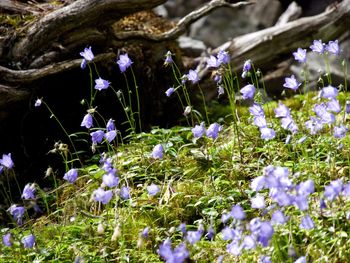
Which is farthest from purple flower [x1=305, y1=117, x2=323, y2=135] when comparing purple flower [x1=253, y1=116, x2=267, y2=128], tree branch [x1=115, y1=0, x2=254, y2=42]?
tree branch [x1=115, y1=0, x2=254, y2=42]

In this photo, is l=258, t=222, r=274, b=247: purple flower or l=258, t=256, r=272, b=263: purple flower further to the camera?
l=258, t=256, r=272, b=263: purple flower

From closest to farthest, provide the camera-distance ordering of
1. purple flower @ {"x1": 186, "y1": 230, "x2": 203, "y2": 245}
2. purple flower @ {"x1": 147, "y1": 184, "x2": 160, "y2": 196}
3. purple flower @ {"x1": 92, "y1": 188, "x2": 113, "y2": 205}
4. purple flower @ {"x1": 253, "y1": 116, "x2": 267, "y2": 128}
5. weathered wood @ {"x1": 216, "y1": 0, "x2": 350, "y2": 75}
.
A: purple flower @ {"x1": 186, "y1": 230, "x2": 203, "y2": 245}, purple flower @ {"x1": 92, "y1": 188, "x2": 113, "y2": 205}, purple flower @ {"x1": 147, "y1": 184, "x2": 160, "y2": 196}, purple flower @ {"x1": 253, "y1": 116, "x2": 267, "y2": 128}, weathered wood @ {"x1": 216, "y1": 0, "x2": 350, "y2": 75}

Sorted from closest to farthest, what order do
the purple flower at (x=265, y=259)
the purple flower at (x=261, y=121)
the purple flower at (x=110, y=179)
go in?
1. the purple flower at (x=265, y=259)
2. the purple flower at (x=110, y=179)
3. the purple flower at (x=261, y=121)

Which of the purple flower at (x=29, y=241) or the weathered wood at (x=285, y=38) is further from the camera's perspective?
the weathered wood at (x=285, y=38)

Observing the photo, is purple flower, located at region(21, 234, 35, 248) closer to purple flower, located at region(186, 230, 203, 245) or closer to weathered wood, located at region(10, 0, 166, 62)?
purple flower, located at region(186, 230, 203, 245)

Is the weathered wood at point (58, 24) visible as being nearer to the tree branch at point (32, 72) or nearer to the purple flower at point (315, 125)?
the tree branch at point (32, 72)

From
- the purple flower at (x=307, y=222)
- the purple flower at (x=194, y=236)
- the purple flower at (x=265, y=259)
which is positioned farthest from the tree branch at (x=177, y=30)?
the purple flower at (x=265, y=259)

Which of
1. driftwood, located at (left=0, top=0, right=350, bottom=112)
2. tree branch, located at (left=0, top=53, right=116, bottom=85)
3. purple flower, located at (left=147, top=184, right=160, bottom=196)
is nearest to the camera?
purple flower, located at (left=147, top=184, right=160, bottom=196)

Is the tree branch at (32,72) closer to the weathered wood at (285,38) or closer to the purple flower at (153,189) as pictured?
the purple flower at (153,189)

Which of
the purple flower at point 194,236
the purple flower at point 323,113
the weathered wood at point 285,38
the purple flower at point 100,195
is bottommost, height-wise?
the weathered wood at point 285,38

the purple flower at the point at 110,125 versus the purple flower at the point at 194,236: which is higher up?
the purple flower at the point at 110,125

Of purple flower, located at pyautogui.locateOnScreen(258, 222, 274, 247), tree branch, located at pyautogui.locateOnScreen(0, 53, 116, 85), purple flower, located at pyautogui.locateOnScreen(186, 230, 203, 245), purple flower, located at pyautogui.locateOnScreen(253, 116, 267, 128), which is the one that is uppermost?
tree branch, located at pyautogui.locateOnScreen(0, 53, 116, 85)

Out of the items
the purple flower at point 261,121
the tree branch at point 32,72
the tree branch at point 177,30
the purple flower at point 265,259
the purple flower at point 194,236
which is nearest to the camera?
the purple flower at point 265,259

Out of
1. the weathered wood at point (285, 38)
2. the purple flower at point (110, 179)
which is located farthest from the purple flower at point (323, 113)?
the weathered wood at point (285, 38)
